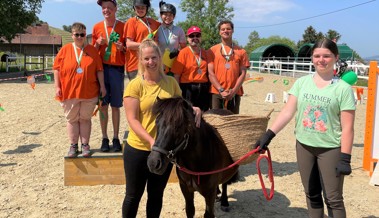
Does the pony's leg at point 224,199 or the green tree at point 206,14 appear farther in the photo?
the green tree at point 206,14

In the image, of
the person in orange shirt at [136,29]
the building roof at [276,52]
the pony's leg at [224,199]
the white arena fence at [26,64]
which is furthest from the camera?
the building roof at [276,52]

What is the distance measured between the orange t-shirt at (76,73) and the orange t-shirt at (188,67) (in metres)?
1.03

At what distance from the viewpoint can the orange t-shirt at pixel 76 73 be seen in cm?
425

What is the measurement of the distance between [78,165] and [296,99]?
10.1ft

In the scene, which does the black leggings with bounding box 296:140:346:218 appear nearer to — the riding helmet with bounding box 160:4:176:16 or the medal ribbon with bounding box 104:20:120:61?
the riding helmet with bounding box 160:4:176:16

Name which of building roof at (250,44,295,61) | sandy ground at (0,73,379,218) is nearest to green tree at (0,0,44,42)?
sandy ground at (0,73,379,218)

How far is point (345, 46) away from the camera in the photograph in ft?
119

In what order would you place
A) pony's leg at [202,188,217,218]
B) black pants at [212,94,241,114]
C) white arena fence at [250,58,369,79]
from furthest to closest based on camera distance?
white arena fence at [250,58,369,79] < black pants at [212,94,241,114] < pony's leg at [202,188,217,218]

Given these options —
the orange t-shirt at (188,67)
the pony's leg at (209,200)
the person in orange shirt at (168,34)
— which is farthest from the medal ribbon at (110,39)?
the pony's leg at (209,200)

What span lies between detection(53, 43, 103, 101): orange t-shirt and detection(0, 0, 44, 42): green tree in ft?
61.1

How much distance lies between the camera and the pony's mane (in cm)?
245

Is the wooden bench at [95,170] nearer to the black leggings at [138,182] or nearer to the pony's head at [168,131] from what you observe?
the black leggings at [138,182]

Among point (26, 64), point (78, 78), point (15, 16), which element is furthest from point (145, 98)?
point (26, 64)

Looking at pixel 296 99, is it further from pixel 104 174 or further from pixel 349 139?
pixel 104 174
